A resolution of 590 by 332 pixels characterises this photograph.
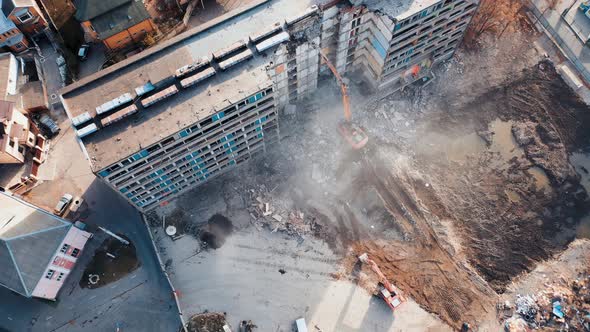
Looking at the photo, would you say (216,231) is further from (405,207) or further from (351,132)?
(405,207)

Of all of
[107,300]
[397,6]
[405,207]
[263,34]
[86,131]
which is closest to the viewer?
[86,131]

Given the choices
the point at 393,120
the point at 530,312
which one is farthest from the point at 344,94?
the point at 530,312

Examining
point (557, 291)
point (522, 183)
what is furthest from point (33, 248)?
point (557, 291)

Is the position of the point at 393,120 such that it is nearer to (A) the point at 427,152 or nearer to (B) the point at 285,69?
(A) the point at 427,152

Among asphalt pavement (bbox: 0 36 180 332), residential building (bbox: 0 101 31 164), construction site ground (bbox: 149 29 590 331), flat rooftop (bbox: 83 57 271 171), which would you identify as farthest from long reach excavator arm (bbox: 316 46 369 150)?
residential building (bbox: 0 101 31 164)

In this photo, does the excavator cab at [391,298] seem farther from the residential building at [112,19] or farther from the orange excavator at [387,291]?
the residential building at [112,19]

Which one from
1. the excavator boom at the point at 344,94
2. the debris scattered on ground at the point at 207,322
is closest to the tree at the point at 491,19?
the excavator boom at the point at 344,94
